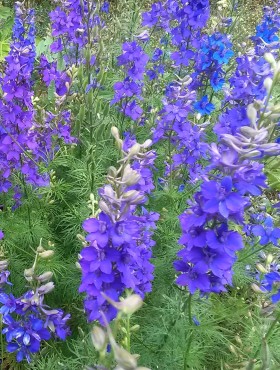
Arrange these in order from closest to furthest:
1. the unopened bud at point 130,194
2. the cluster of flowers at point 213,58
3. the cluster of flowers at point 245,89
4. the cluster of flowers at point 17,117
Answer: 1. the unopened bud at point 130,194
2. the cluster of flowers at point 245,89
3. the cluster of flowers at point 17,117
4. the cluster of flowers at point 213,58

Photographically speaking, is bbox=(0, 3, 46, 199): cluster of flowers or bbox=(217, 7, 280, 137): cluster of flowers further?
bbox=(0, 3, 46, 199): cluster of flowers

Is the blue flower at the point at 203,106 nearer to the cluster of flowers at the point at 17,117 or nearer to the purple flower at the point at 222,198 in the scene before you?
the cluster of flowers at the point at 17,117

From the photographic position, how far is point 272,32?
3.44 meters

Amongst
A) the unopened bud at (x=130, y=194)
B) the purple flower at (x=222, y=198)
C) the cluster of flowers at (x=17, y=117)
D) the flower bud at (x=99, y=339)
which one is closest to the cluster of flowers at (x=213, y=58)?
the cluster of flowers at (x=17, y=117)

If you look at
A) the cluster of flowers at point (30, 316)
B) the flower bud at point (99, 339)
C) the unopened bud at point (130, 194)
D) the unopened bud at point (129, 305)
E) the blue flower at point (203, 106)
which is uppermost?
the unopened bud at point (129, 305)

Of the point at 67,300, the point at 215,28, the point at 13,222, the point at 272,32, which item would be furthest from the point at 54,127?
the point at 272,32

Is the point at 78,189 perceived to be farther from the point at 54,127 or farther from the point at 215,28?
the point at 215,28

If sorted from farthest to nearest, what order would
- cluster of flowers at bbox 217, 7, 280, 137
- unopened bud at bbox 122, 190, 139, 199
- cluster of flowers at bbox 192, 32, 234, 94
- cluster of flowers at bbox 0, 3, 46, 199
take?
cluster of flowers at bbox 192, 32, 234, 94 → cluster of flowers at bbox 0, 3, 46, 199 → cluster of flowers at bbox 217, 7, 280, 137 → unopened bud at bbox 122, 190, 139, 199

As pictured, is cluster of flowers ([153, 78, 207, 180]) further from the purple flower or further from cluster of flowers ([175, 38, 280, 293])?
the purple flower

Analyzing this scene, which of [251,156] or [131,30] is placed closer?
[251,156]

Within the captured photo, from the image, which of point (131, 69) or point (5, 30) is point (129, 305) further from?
point (5, 30)

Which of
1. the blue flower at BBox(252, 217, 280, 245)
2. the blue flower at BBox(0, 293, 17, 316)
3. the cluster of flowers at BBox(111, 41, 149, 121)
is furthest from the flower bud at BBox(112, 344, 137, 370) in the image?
the cluster of flowers at BBox(111, 41, 149, 121)

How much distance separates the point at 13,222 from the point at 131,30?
1677 mm

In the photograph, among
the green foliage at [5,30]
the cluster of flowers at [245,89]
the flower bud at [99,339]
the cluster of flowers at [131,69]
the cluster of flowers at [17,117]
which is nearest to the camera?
the flower bud at [99,339]
